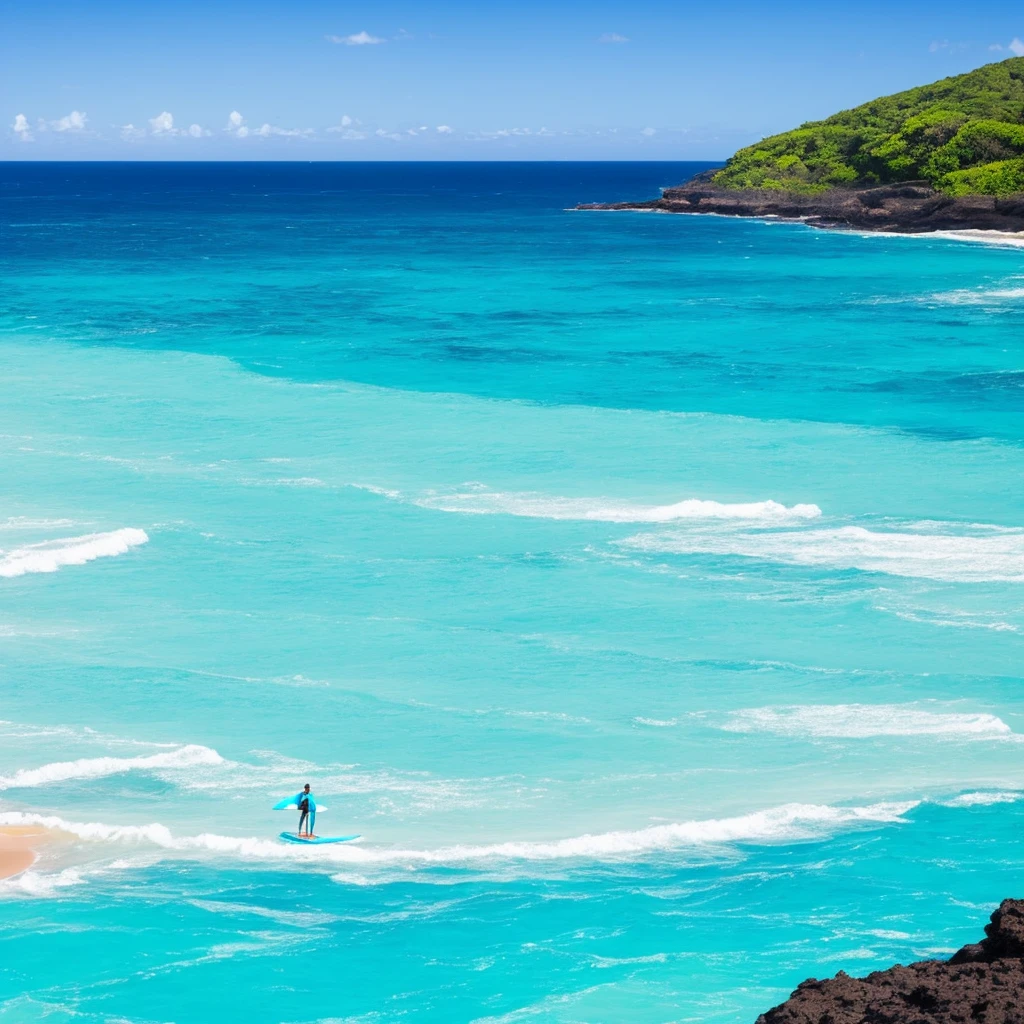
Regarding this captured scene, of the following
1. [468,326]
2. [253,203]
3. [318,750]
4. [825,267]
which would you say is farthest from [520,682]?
[253,203]

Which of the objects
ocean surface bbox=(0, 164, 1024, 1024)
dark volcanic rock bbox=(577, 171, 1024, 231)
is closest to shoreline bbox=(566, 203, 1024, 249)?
dark volcanic rock bbox=(577, 171, 1024, 231)

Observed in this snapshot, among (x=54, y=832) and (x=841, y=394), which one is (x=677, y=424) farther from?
(x=54, y=832)

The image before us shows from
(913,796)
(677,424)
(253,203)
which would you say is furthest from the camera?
(253,203)

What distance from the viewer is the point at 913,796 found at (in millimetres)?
21125

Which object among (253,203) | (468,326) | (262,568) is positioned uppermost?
(253,203)

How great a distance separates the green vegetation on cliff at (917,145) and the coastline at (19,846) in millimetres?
107470

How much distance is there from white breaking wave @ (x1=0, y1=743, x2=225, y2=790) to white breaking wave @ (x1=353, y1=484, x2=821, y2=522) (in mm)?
14577

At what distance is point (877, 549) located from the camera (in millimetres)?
32469

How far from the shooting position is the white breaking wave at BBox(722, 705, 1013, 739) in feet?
77.0

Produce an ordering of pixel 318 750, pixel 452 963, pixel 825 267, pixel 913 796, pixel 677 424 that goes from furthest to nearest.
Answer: pixel 825 267
pixel 677 424
pixel 318 750
pixel 913 796
pixel 452 963

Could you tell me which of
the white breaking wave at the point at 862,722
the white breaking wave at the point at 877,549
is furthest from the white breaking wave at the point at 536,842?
the white breaking wave at the point at 877,549

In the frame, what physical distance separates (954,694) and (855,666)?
2045 mm

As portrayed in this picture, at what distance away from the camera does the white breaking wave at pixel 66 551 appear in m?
31.2

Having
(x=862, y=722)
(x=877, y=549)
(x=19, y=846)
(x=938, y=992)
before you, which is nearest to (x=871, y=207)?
(x=877, y=549)
